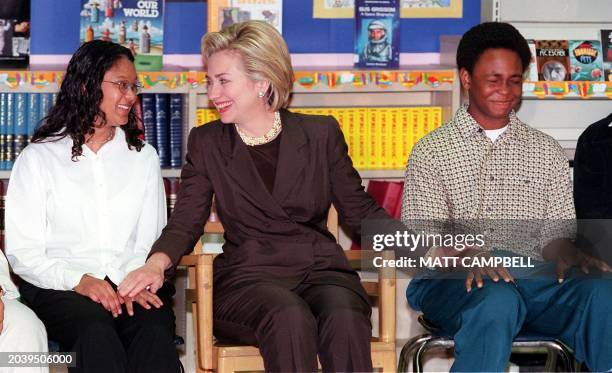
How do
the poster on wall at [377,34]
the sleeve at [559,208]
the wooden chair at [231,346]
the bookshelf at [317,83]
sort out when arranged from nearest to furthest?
1. the wooden chair at [231,346]
2. the sleeve at [559,208]
3. the bookshelf at [317,83]
4. the poster on wall at [377,34]

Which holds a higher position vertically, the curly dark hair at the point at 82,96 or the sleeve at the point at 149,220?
the curly dark hair at the point at 82,96

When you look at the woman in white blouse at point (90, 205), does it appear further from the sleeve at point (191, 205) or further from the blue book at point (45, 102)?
the blue book at point (45, 102)

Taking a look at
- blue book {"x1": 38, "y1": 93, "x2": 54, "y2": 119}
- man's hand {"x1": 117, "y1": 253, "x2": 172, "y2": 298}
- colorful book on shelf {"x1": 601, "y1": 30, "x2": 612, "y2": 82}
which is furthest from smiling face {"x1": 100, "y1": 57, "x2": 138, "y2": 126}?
colorful book on shelf {"x1": 601, "y1": 30, "x2": 612, "y2": 82}

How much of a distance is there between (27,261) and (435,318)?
3.93ft

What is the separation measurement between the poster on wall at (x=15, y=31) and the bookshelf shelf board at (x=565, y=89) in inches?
76.6

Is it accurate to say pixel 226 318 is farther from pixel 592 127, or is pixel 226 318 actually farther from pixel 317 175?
pixel 592 127

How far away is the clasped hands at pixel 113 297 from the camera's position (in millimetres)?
2748

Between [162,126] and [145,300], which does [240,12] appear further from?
[145,300]

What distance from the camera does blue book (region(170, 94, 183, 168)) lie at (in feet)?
12.2

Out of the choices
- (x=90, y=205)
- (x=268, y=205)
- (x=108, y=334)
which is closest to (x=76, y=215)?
(x=90, y=205)

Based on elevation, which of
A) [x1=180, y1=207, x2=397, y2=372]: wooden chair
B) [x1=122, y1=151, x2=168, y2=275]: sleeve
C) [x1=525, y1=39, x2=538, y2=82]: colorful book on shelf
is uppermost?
[x1=525, y1=39, x2=538, y2=82]: colorful book on shelf

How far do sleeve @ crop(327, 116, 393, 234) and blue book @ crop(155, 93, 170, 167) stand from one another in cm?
92

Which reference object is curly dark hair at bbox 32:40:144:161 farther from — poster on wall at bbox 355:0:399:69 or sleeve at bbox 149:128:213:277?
poster on wall at bbox 355:0:399:69

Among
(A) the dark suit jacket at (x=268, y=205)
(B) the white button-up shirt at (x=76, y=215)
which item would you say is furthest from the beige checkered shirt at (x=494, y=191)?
(B) the white button-up shirt at (x=76, y=215)
